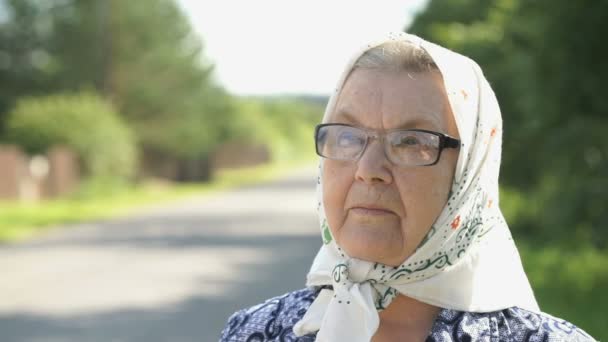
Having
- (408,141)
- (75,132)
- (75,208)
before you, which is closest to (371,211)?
(408,141)

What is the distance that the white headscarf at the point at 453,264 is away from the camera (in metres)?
1.95

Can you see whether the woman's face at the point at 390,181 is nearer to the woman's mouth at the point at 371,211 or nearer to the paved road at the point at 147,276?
the woman's mouth at the point at 371,211

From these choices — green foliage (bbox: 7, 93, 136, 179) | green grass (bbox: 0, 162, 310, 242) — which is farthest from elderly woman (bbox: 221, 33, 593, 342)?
green foliage (bbox: 7, 93, 136, 179)

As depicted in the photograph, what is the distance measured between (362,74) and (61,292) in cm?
835

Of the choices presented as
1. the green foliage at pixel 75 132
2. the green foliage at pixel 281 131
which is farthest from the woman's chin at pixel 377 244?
the green foliage at pixel 281 131

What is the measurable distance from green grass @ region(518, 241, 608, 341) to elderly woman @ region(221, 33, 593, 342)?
4791 mm

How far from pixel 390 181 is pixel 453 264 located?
234mm

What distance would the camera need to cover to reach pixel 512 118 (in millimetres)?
12547

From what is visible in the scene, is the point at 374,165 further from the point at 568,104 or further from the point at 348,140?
the point at 568,104

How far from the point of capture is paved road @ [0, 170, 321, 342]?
7.93 m

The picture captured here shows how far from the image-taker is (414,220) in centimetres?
197

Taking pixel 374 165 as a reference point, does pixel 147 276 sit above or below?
above

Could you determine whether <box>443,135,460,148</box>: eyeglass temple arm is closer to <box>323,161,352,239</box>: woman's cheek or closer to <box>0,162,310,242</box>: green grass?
<box>323,161,352,239</box>: woman's cheek

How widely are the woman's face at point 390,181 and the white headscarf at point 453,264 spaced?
0.03 metres
